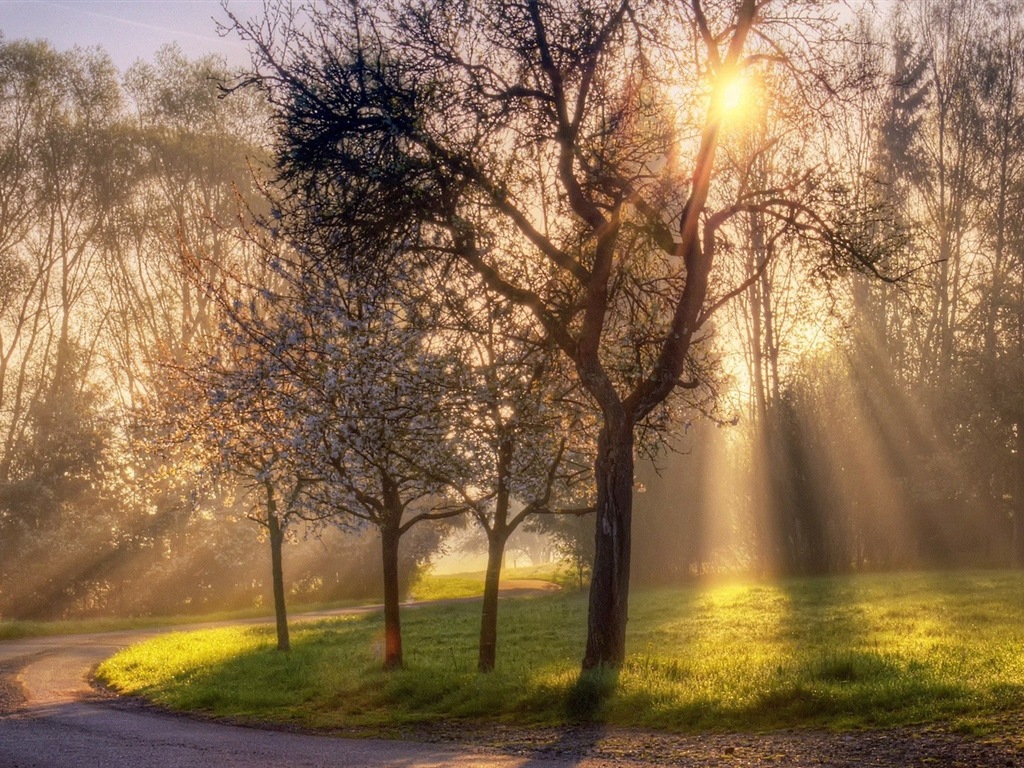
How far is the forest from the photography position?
44.8 ft

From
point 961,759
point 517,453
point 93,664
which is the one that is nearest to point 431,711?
point 517,453

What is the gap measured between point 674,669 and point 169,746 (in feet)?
19.7

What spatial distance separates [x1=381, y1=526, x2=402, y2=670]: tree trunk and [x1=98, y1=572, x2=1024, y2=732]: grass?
1.27ft

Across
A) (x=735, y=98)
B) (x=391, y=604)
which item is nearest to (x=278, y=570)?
(x=391, y=604)

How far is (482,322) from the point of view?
1484 cm

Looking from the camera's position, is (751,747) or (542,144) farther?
(542,144)

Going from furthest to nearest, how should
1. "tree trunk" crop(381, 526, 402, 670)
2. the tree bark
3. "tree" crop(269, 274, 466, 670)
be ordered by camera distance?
the tree bark → "tree trunk" crop(381, 526, 402, 670) → "tree" crop(269, 274, 466, 670)

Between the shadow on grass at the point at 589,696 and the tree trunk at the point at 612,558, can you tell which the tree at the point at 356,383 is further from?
the shadow on grass at the point at 589,696

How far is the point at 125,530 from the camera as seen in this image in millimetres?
50594

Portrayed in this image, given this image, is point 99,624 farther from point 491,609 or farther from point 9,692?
point 491,609

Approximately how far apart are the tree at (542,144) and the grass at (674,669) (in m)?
1.57

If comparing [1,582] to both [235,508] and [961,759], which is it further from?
[961,759]

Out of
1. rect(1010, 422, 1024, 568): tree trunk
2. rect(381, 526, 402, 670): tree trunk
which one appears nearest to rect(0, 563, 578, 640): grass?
rect(1010, 422, 1024, 568): tree trunk

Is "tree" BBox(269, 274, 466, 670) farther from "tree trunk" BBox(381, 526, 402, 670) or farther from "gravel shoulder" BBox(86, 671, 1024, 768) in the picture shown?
"gravel shoulder" BBox(86, 671, 1024, 768)
